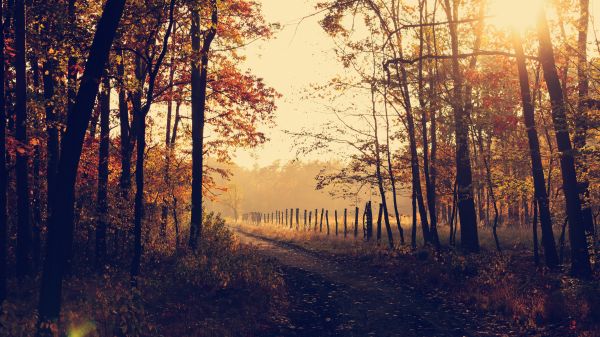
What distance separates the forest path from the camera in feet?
32.2

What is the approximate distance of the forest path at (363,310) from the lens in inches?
387

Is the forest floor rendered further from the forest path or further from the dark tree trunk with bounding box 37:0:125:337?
the dark tree trunk with bounding box 37:0:125:337

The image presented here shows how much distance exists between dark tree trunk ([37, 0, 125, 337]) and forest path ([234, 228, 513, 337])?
4.02 metres

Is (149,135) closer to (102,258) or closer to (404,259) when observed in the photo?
(102,258)

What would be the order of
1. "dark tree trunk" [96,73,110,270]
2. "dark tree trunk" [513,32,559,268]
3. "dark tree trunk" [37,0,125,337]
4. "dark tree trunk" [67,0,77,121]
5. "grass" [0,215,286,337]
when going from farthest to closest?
"dark tree trunk" [96,73,110,270] → "dark tree trunk" [513,32,559,268] → "dark tree trunk" [67,0,77,121] → "grass" [0,215,286,337] → "dark tree trunk" [37,0,125,337]

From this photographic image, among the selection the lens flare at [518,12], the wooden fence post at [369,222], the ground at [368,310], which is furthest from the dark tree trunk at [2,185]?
the wooden fence post at [369,222]

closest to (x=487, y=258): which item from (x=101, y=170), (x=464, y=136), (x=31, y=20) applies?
(x=464, y=136)

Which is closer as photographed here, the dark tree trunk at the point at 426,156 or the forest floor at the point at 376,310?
the forest floor at the point at 376,310

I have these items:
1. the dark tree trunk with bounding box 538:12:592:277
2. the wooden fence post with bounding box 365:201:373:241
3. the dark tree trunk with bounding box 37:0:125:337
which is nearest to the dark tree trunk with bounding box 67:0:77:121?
the dark tree trunk with bounding box 37:0:125:337

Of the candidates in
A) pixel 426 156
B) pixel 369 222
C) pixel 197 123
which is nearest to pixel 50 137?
A: pixel 197 123

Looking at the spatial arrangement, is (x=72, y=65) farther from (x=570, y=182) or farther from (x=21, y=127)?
(x=570, y=182)

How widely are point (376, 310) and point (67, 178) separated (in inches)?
280

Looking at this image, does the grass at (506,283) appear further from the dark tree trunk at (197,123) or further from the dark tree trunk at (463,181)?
the dark tree trunk at (197,123)

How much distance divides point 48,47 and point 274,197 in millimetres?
134380
